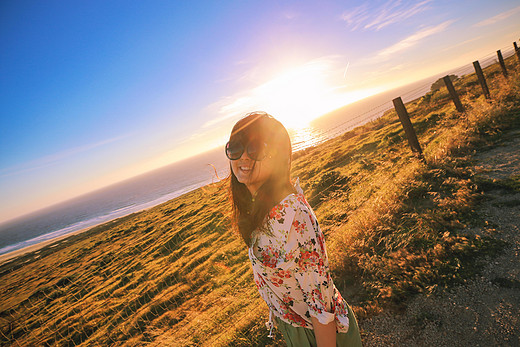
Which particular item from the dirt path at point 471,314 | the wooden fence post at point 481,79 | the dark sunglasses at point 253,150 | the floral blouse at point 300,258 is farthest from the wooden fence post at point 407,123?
the wooden fence post at point 481,79

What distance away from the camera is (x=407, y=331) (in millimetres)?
2301

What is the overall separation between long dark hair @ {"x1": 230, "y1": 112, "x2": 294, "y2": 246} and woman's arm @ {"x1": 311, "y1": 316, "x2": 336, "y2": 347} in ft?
1.91

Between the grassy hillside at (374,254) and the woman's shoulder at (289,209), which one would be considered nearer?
the woman's shoulder at (289,209)

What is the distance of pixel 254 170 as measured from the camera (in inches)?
57.7

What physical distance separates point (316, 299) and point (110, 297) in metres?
16.2

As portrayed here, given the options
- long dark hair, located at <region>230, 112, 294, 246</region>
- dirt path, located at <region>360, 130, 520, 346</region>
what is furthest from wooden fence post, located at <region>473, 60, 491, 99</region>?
long dark hair, located at <region>230, 112, 294, 246</region>

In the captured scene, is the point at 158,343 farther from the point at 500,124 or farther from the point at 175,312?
the point at 500,124

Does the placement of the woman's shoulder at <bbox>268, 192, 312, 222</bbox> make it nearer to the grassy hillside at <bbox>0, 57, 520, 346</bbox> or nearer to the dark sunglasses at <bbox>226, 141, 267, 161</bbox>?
the dark sunglasses at <bbox>226, 141, 267, 161</bbox>

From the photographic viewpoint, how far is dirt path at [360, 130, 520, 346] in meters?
2.01

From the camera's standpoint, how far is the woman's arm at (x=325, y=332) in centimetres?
121

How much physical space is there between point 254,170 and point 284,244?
1.64 feet

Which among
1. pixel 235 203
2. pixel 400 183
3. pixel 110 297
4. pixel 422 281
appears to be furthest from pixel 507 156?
pixel 110 297

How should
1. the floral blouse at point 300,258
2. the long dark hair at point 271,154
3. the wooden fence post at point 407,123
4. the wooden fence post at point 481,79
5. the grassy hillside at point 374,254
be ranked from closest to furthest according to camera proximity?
1. the floral blouse at point 300,258
2. the long dark hair at point 271,154
3. the grassy hillside at point 374,254
4. the wooden fence post at point 407,123
5. the wooden fence post at point 481,79

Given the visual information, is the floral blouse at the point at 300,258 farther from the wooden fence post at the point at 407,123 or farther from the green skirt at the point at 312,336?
the wooden fence post at the point at 407,123
